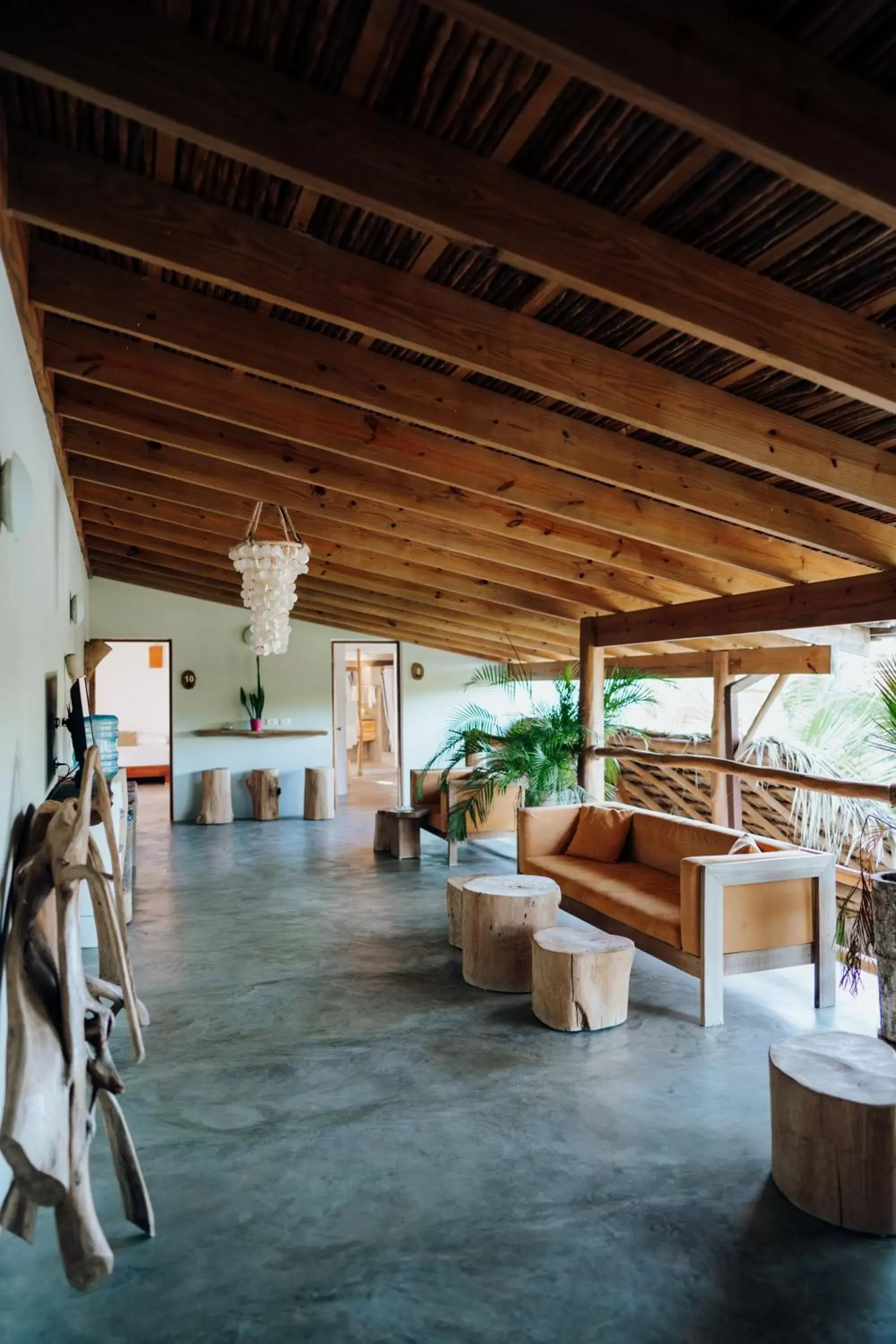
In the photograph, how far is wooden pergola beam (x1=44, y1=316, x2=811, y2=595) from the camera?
387 centimetres

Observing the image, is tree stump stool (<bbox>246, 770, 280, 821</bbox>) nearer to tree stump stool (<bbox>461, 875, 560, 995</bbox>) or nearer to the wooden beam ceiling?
tree stump stool (<bbox>461, 875, 560, 995</bbox>)

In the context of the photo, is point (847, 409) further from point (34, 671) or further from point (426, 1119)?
point (34, 671)

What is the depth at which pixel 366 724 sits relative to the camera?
610 inches

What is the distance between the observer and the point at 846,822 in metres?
6.19

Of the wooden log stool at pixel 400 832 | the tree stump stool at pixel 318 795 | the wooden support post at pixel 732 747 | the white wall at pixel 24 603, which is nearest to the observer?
the white wall at pixel 24 603

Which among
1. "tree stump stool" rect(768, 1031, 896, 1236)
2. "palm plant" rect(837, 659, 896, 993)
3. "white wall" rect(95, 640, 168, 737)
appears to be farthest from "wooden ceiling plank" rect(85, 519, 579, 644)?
"white wall" rect(95, 640, 168, 737)

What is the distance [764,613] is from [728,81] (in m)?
3.66

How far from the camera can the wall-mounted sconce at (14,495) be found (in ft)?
7.77

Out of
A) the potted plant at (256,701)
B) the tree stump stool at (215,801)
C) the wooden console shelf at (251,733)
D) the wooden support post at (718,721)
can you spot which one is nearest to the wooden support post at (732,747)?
the wooden support post at (718,721)

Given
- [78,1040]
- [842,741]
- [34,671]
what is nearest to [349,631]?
[842,741]

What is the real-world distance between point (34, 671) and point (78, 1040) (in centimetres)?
175

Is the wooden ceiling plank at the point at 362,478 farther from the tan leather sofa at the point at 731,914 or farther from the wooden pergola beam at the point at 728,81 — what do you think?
the wooden pergola beam at the point at 728,81

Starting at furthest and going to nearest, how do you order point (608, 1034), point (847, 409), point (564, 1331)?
point (608, 1034) → point (847, 409) → point (564, 1331)

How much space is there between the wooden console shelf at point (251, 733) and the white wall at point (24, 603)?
525cm
